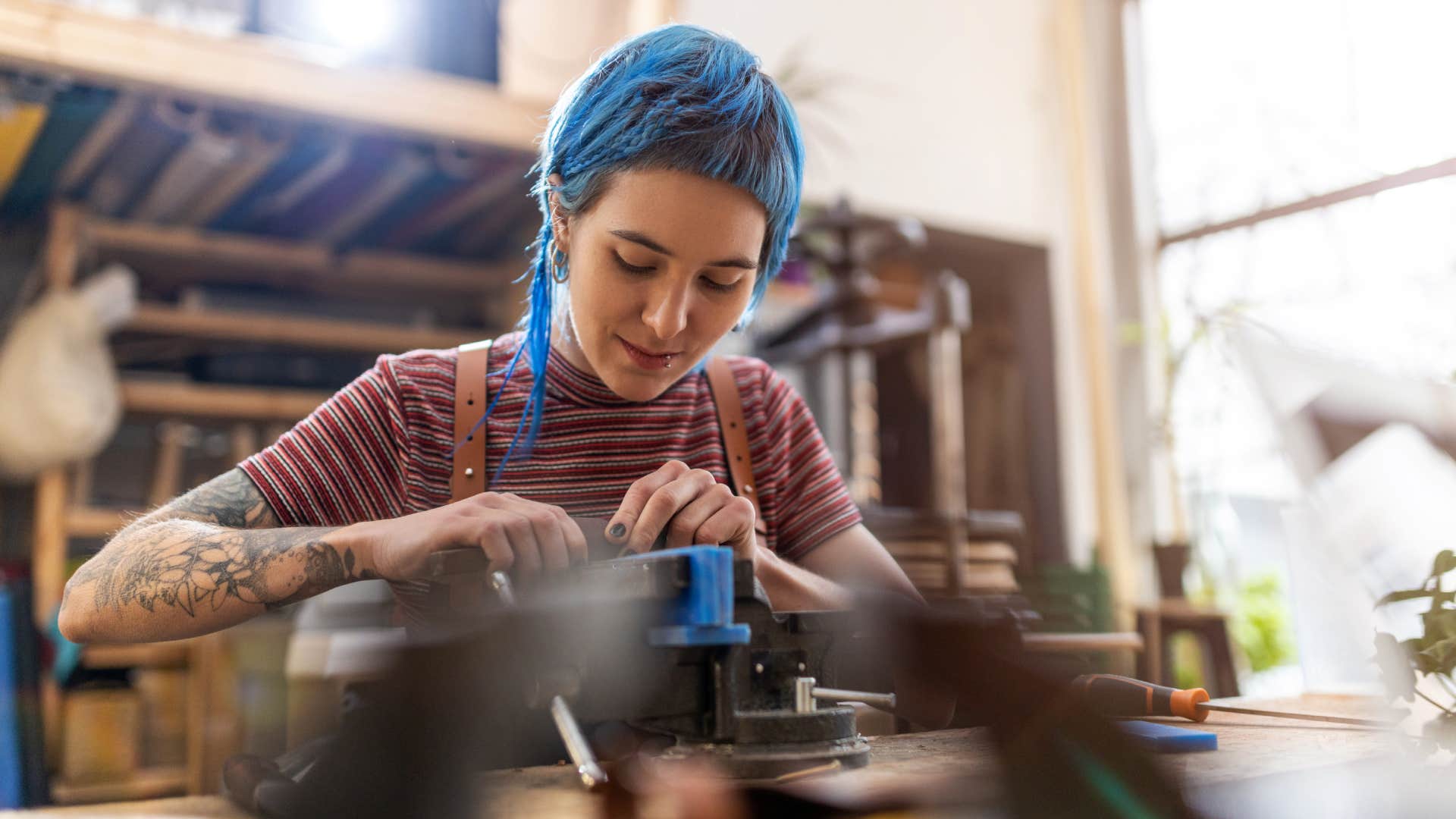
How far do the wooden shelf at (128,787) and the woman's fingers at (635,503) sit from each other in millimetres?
2048

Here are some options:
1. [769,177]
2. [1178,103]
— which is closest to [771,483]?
[769,177]

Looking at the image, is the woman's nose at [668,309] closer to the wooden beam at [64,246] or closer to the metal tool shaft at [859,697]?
the metal tool shaft at [859,697]

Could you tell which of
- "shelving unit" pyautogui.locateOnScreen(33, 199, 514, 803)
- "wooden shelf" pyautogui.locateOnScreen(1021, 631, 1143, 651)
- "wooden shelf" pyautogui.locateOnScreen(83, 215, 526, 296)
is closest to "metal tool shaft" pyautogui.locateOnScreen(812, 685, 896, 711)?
"wooden shelf" pyautogui.locateOnScreen(1021, 631, 1143, 651)

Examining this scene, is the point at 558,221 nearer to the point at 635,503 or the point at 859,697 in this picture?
the point at 635,503

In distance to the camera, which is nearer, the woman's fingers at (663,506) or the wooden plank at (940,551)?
the woman's fingers at (663,506)

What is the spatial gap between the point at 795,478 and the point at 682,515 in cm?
50

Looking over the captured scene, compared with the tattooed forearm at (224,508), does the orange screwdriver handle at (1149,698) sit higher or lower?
lower

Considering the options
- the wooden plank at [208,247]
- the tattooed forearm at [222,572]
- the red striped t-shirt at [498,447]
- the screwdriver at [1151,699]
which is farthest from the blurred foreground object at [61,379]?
the screwdriver at [1151,699]

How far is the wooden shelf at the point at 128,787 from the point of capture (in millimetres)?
2498

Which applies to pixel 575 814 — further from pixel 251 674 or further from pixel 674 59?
pixel 251 674

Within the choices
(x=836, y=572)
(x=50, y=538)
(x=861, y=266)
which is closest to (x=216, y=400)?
(x=50, y=538)

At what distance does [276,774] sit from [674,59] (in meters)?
0.72

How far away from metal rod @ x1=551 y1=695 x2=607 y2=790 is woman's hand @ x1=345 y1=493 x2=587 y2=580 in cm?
13

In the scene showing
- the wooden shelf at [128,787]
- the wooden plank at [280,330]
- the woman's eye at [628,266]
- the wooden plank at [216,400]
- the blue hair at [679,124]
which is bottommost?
the wooden shelf at [128,787]
